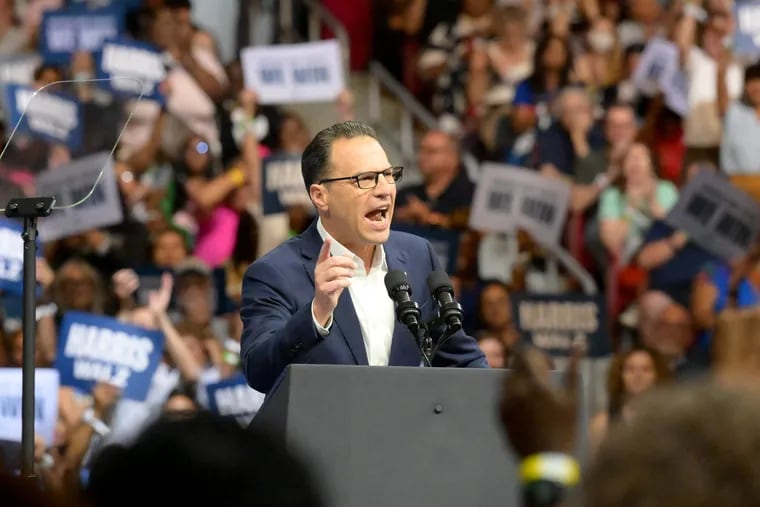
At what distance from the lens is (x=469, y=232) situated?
29.7ft

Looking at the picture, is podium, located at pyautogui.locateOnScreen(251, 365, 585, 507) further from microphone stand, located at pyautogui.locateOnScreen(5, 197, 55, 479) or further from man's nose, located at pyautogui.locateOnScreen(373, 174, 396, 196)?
man's nose, located at pyautogui.locateOnScreen(373, 174, 396, 196)

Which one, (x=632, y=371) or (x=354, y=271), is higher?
(x=354, y=271)

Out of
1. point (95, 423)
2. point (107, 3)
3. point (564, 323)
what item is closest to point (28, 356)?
point (95, 423)

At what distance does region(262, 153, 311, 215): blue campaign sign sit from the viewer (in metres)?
9.05

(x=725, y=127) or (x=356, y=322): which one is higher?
(x=356, y=322)

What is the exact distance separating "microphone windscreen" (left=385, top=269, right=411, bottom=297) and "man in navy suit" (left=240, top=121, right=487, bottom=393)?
0.13m

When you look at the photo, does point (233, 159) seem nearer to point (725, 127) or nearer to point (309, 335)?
point (725, 127)

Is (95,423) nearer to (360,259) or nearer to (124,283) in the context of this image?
(124,283)

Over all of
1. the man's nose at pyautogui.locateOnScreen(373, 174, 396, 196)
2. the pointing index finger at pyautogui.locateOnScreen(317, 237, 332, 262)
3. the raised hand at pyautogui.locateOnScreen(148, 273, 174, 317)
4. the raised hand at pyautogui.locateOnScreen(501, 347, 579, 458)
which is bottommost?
the raised hand at pyautogui.locateOnScreen(148, 273, 174, 317)

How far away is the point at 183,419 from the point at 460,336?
8.30ft

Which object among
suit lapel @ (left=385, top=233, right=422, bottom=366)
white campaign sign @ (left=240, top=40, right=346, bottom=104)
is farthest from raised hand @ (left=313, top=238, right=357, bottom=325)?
white campaign sign @ (left=240, top=40, right=346, bottom=104)

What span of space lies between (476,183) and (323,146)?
188 inches

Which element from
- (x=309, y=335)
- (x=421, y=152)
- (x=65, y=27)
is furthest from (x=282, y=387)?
(x=65, y=27)

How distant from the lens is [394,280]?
3.99 meters
